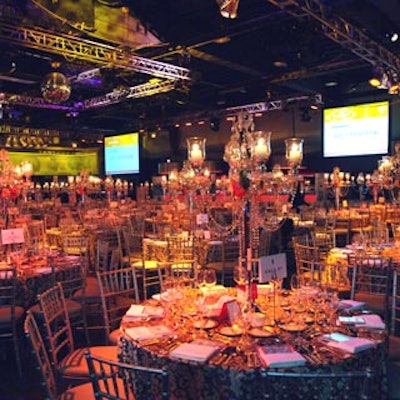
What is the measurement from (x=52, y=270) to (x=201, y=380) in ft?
8.73

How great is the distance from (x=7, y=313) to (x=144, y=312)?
5.87ft

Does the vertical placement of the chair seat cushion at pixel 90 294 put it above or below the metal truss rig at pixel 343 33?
below

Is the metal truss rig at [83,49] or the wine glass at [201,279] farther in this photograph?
the metal truss rig at [83,49]

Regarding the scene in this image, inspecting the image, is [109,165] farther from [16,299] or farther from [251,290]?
[251,290]

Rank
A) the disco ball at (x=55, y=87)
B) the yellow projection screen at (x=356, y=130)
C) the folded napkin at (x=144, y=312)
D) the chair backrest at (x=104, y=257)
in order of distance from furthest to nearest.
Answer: the yellow projection screen at (x=356, y=130) → the disco ball at (x=55, y=87) → the chair backrest at (x=104, y=257) → the folded napkin at (x=144, y=312)

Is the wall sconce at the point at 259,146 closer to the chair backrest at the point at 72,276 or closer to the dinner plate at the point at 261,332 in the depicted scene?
the dinner plate at the point at 261,332

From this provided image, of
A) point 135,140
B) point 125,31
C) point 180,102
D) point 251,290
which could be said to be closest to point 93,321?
point 251,290

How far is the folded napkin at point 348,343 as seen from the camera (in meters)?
2.25

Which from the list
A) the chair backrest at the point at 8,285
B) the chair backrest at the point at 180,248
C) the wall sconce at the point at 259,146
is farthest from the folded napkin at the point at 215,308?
the chair backrest at the point at 180,248

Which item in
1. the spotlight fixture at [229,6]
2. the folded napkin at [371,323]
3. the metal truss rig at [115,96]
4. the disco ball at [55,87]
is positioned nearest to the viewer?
the folded napkin at [371,323]

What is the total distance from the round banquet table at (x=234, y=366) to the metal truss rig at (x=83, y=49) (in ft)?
18.9

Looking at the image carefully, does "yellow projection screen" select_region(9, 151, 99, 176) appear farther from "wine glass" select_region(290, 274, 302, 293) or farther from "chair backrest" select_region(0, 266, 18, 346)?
"wine glass" select_region(290, 274, 302, 293)

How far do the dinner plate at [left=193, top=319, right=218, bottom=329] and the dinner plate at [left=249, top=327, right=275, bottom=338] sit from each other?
24cm

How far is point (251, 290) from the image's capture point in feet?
9.09
